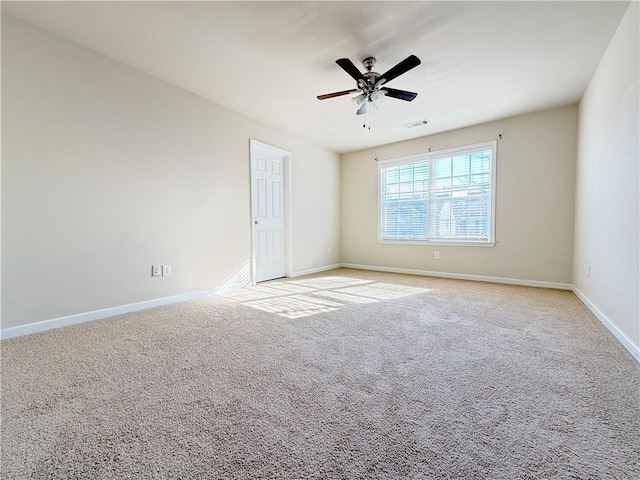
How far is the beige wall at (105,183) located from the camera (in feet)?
7.32

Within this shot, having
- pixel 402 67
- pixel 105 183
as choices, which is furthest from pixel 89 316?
pixel 402 67

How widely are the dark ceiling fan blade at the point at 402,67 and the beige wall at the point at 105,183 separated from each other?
2.26m

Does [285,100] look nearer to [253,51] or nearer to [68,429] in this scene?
[253,51]

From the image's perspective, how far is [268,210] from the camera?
180 inches

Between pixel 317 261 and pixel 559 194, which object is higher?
pixel 559 194

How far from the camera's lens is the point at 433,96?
3.43 m

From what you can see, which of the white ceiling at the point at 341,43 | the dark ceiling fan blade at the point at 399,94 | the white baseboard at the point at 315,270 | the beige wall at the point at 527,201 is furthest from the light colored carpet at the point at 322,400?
the white ceiling at the point at 341,43

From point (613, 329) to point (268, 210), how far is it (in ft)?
13.8

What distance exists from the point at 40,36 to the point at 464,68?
391cm

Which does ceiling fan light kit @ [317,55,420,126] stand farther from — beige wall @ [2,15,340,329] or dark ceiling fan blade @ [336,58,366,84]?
beige wall @ [2,15,340,329]

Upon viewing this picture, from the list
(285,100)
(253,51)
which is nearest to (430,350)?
(253,51)

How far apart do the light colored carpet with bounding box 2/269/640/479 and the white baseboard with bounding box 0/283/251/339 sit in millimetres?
120

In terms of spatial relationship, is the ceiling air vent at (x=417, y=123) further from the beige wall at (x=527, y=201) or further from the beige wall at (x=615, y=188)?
the beige wall at (x=615, y=188)

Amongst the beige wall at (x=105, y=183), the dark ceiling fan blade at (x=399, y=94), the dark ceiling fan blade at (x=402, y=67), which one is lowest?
the beige wall at (x=105, y=183)
